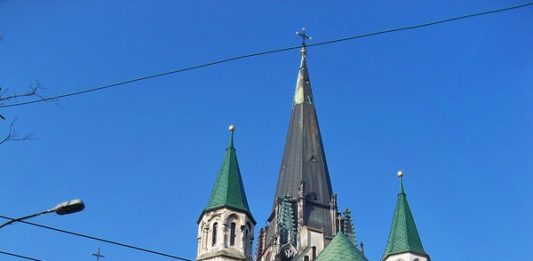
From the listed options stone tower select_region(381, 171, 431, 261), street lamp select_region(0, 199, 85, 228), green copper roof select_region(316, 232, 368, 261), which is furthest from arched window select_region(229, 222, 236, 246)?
street lamp select_region(0, 199, 85, 228)

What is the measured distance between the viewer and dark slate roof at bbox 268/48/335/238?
48.2 m

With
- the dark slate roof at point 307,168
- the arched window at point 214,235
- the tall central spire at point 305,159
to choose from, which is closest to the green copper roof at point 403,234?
the dark slate roof at point 307,168

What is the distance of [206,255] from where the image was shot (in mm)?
32000

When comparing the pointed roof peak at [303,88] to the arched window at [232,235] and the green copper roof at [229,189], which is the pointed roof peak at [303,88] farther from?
the arched window at [232,235]

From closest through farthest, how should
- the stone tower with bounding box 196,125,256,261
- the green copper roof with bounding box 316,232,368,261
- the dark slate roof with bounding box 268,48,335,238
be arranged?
1. the stone tower with bounding box 196,125,256,261
2. the green copper roof with bounding box 316,232,368,261
3. the dark slate roof with bounding box 268,48,335,238

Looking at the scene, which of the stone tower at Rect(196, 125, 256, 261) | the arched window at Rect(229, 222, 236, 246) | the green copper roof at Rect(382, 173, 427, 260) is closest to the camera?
the stone tower at Rect(196, 125, 256, 261)

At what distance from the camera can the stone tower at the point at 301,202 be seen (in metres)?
46.1

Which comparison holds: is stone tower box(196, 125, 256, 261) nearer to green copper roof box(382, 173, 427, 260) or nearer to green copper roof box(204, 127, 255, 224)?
green copper roof box(204, 127, 255, 224)

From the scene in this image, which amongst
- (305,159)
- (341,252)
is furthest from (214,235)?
(305,159)

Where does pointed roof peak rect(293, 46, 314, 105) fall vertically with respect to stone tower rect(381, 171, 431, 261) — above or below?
above

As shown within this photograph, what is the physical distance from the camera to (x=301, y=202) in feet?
157

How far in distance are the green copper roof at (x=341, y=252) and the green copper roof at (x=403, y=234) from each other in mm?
3289

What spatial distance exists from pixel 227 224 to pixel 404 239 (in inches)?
359

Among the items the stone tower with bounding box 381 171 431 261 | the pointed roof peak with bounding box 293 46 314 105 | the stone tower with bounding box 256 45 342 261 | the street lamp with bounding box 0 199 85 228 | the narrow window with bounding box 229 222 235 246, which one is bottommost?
the street lamp with bounding box 0 199 85 228
